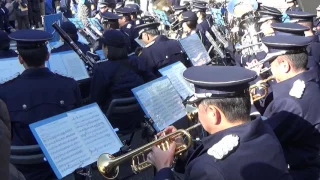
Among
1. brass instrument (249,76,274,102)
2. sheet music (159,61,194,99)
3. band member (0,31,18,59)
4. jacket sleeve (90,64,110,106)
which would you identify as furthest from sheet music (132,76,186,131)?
band member (0,31,18,59)

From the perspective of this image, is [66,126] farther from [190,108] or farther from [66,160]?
[190,108]

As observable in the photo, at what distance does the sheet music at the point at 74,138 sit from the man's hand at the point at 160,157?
637mm

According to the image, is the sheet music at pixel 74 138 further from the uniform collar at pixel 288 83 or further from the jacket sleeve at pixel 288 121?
the uniform collar at pixel 288 83

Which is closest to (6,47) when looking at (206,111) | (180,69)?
(180,69)

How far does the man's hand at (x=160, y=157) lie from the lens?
8.75ft

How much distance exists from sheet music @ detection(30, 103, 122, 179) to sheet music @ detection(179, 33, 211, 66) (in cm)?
332

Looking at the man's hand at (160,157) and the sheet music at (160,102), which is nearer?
the man's hand at (160,157)

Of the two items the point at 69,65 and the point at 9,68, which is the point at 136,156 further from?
the point at 69,65

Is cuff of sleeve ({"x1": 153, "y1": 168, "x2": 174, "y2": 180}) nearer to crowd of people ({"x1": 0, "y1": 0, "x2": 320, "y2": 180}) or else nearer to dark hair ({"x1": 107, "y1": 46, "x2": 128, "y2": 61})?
crowd of people ({"x1": 0, "y1": 0, "x2": 320, "y2": 180})

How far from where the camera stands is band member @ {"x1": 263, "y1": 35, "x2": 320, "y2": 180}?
3.40 m

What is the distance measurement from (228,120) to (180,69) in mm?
2430

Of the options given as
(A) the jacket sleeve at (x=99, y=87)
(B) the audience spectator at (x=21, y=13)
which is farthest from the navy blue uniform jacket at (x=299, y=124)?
(B) the audience spectator at (x=21, y=13)

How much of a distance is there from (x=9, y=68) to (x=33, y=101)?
123 cm

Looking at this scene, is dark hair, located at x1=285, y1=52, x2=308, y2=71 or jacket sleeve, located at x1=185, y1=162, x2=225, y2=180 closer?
jacket sleeve, located at x1=185, y1=162, x2=225, y2=180
